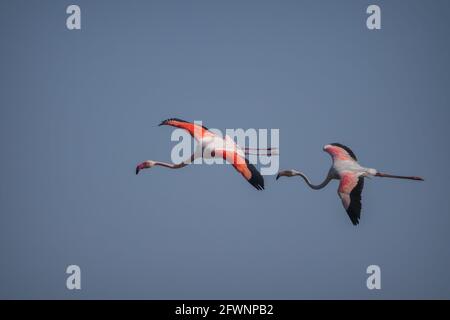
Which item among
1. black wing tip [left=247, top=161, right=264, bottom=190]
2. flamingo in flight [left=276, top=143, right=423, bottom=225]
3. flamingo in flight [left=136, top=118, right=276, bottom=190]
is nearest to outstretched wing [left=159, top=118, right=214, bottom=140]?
flamingo in flight [left=136, top=118, right=276, bottom=190]

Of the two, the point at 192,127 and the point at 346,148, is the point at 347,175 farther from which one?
the point at 192,127

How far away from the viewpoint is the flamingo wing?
19281 mm

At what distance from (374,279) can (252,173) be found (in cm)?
956

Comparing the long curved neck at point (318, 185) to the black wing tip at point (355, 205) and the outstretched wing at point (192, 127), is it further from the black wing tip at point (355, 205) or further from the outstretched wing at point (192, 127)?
the outstretched wing at point (192, 127)

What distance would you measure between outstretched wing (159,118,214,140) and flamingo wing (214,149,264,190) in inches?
69.7

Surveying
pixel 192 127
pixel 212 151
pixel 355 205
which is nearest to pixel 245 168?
pixel 212 151

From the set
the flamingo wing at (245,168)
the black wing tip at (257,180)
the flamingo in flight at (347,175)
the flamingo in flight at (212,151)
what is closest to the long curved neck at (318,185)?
the flamingo in flight at (347,175)

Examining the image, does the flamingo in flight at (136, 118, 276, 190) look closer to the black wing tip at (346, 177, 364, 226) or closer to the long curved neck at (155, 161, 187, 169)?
the long curved neck at (155, 161, 187, 169)

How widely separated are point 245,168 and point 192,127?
11.1 feet

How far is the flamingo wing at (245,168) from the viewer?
759 inches
